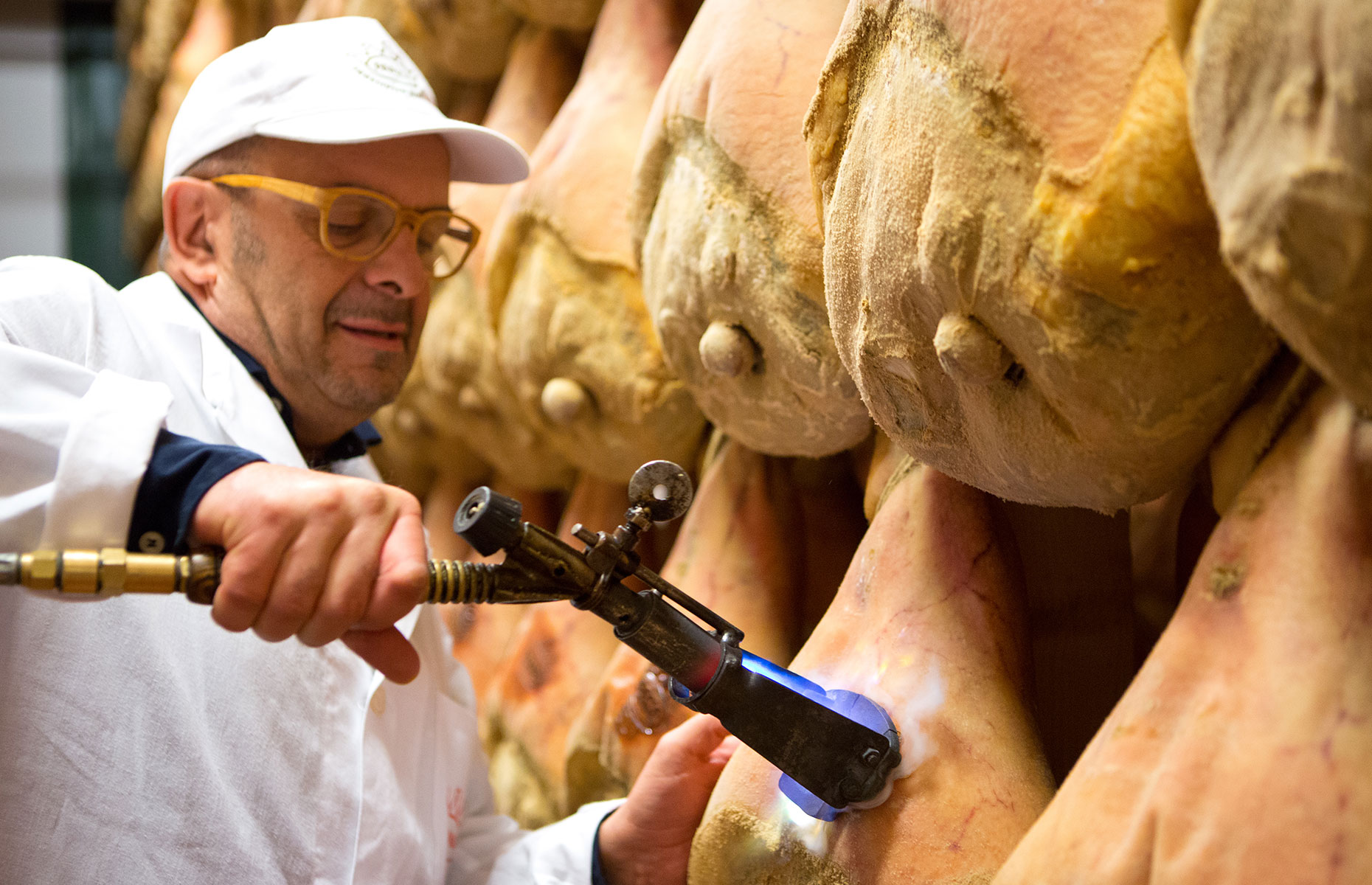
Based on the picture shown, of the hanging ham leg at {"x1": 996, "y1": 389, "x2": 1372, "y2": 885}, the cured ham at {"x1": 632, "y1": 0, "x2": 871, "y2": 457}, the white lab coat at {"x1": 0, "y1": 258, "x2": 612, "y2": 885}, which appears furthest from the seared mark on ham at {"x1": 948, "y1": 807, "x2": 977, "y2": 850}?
the white lab coat at {"x1": 0, "y1": 258, "x2": 612, "y2": 885}

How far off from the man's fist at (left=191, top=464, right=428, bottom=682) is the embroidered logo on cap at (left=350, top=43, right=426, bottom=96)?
650 mm

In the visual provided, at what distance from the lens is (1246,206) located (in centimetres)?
46

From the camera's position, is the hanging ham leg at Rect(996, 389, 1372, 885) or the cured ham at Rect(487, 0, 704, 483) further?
the cured ham at Rect(487, 0, 704, 483)

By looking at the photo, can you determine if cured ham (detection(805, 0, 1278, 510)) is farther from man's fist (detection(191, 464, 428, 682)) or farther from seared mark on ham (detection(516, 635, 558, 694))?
seared mark on ham (detection(516, 635, 558, 694))

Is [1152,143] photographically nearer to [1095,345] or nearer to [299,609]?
[1095,345]

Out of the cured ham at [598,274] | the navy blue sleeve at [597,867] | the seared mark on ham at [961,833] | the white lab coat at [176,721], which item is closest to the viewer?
the seared mark on ham at [961,833]

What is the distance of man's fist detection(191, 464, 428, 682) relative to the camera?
2.01 feet

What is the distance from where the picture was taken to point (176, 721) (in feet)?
3.11

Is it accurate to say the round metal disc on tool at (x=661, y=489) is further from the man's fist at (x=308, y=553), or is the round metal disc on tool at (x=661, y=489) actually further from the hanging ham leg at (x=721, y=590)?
the hanging ham leg at (x=721, y=590)

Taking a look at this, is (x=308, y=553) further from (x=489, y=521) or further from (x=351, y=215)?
(x=351, y=215)

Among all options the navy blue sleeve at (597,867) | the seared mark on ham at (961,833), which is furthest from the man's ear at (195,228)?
the seared mark on ham at (961,833)

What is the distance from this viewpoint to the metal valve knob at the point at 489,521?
0.62 metres

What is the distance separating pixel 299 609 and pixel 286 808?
44 cm

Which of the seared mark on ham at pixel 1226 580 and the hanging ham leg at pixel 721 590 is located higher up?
the seared mark on ham at pixel 1226 580
